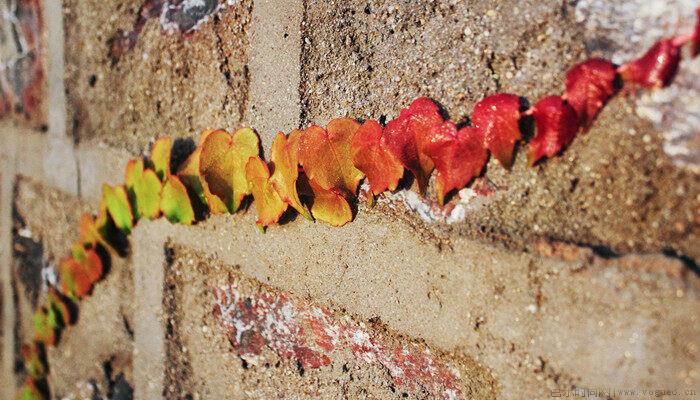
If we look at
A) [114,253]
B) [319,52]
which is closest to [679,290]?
[319,52]

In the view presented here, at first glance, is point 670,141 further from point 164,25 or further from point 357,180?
point 164,25

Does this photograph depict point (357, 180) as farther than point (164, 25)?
No

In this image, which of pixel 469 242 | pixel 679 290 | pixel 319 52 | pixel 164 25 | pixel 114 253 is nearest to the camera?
pixel 679 290

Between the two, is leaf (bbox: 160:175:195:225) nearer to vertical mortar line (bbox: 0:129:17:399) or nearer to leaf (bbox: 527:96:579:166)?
leaf (bbox: 527:96:579:166)

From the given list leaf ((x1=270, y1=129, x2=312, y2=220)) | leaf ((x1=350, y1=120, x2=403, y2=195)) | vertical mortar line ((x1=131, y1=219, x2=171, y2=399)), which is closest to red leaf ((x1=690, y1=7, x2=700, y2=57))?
leaf ((x1=350, y1=120, x2=403, y2=195))

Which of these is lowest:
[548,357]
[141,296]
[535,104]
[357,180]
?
[141,296]

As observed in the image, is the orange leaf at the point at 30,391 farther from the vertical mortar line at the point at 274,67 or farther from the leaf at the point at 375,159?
the leaf at the point at 375,159

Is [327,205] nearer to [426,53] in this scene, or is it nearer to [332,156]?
[332,156]
